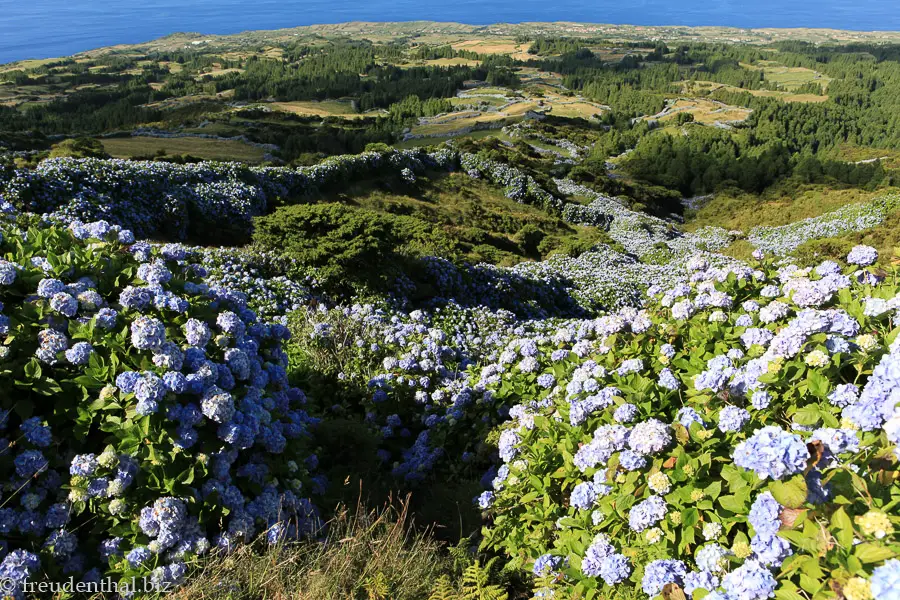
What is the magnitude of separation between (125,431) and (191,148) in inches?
1717

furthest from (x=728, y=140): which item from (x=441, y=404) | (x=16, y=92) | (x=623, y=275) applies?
(x=16, y=92)

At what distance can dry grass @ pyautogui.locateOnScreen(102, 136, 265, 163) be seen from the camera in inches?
1446

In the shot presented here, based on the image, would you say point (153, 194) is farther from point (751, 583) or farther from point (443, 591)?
point (751, 583)

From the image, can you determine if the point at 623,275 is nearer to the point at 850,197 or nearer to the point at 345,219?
the point at 345,219

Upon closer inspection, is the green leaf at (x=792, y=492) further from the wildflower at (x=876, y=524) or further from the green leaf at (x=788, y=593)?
the green leaf at (x=788, y=593)

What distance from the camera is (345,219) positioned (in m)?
12.6

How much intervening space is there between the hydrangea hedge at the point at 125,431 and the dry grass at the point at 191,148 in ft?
118

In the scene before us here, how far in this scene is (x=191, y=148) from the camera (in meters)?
40.8

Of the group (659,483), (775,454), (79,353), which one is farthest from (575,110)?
(775,454)

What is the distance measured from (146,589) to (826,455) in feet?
11.2

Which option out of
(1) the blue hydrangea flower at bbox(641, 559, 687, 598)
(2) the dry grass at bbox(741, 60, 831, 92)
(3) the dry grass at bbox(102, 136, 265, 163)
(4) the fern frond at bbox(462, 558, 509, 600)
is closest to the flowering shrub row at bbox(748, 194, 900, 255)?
(1) the blue hydrangea flower at bbox(641, 559, 687, 598)

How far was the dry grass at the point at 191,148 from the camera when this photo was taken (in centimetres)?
3672

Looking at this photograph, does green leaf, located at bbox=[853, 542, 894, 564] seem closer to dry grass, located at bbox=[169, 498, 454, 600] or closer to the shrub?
dry grass, located at bbox=[169, 498, 454, 600]

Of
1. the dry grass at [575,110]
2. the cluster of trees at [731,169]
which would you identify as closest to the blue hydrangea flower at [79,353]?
the cluster of trees at [731,169]
